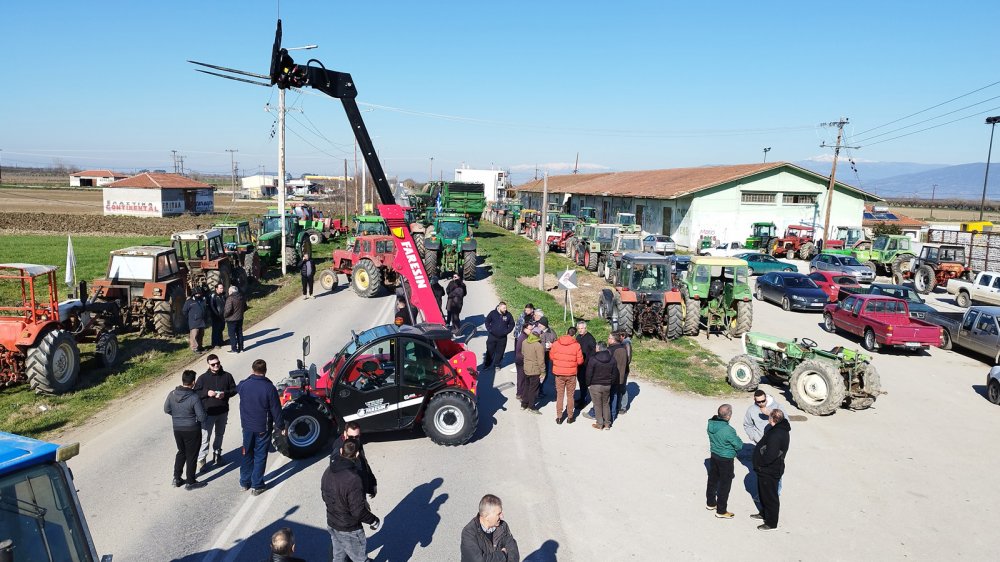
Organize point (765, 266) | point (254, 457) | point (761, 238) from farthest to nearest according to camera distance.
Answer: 1. point (761, 238)
2. point (765, 266)
3. point (254, 457)

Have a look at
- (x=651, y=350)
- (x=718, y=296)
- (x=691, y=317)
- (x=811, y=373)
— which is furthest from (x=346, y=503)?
(x=718, y=296)

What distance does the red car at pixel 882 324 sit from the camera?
15.1 m

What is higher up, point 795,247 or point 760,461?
point 795,247

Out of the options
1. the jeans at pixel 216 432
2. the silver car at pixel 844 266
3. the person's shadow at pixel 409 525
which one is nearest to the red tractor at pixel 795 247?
the silver car at pixel 844 266

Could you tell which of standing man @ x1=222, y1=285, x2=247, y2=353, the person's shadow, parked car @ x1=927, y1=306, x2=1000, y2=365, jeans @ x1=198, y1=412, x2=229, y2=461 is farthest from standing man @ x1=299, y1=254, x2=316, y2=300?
parked car @ x1=927, y1=306, x2=1000, y2=365

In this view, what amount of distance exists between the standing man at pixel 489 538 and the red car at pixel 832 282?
69.0ft

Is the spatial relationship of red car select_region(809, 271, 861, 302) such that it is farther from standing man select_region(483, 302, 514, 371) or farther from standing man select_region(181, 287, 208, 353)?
standing man select_region(181, 287, 208, 353)

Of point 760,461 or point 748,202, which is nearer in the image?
point 760,461

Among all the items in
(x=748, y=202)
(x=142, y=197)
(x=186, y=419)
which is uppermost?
(x=748, y=202)

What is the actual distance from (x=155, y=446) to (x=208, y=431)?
1.51 meters

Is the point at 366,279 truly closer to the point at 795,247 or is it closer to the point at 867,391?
the point at 867,391

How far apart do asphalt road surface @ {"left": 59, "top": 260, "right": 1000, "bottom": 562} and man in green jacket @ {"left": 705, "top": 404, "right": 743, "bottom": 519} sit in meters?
0.22

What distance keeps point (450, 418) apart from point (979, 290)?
2099 cm

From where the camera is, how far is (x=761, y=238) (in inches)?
1398
